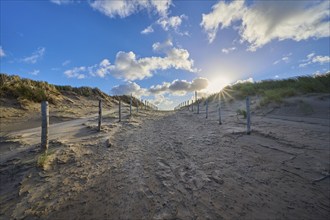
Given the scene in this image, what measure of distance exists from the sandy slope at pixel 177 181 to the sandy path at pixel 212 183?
0.02 m

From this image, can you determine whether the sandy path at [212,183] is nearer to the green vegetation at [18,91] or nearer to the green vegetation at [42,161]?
the green vegetation at [42,161]

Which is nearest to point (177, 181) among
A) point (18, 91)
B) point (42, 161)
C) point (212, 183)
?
point (212, 183)

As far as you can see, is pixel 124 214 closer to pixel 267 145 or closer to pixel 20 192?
pixel 20 192

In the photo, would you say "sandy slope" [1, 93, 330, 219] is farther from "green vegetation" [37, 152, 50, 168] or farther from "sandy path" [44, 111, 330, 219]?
"green vegetation" [37, 152, 50, 168]

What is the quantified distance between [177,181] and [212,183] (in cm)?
67

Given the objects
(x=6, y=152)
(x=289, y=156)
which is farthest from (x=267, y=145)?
(x=6, y=152)

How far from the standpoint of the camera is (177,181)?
12.9 feet

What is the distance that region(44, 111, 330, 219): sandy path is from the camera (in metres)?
2.98

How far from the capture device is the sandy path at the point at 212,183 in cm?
298

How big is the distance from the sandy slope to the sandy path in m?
0.02

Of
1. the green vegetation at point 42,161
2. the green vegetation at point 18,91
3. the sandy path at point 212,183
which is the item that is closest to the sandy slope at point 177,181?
the sandy path at point 212,183

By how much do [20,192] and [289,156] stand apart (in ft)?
19.3

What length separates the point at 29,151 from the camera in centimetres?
552

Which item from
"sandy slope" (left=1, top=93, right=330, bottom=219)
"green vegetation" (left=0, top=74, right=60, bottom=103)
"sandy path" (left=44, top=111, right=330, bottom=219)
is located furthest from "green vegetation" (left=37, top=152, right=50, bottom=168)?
"green vegetation" (left=0, top=74, right=60, bottom=103)
